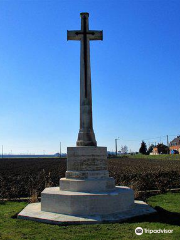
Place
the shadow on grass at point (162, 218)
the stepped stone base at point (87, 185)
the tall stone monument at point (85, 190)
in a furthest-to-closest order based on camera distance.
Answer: the stepped stone base at point (87, 185)
the tall stone monument at point (85, 190)
the shadow on grass at point (162, 218)

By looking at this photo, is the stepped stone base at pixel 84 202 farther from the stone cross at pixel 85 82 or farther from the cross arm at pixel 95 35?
the cross arm at pixel 95 35

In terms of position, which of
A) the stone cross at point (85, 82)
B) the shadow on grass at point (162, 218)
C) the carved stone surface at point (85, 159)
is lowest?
the shadow on grass at point (162, 218)

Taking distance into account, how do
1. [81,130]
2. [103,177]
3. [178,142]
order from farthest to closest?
[178,142], [81,130], [103,177]

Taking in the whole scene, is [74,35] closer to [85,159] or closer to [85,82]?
[85,82]

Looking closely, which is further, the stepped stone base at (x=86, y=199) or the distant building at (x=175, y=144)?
the distant building at (x=175, y=144)

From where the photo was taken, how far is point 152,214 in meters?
7.84

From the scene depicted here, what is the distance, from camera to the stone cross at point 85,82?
9344mm

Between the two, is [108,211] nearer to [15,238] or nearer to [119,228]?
[119,228]

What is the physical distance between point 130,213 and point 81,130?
3074mm

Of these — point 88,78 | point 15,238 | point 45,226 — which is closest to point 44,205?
point 45,226

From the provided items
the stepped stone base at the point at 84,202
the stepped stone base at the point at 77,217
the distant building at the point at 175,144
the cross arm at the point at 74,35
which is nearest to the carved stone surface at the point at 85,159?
the stepped stone base at the point at 84,202

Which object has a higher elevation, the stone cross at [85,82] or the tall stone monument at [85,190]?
the stone cross at [85,82]

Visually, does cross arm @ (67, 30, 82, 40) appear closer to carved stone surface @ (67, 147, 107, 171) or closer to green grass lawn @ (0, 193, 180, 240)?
carved stone surface @ (67, 147, 107, 171)

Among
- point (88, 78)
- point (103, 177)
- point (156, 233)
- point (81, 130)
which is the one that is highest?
point (88, 78)
